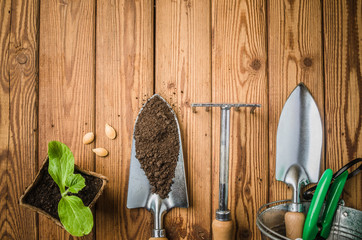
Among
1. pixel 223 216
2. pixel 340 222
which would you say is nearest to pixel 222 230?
pixel 223 216

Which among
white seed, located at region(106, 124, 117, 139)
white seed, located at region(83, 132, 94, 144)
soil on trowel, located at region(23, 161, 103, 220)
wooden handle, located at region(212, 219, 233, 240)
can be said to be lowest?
wooden handle, located at region(212, 219, 233, 240)

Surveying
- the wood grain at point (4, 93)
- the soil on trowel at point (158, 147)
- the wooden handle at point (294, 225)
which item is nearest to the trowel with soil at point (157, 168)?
the soil on trowel at point (158, 147)

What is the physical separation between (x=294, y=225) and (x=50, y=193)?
59cm

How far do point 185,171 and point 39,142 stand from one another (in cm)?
42

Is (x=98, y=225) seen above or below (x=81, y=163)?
below

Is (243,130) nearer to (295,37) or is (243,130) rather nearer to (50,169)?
(295,37)

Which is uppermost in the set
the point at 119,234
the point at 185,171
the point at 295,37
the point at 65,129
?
the point at 295,37

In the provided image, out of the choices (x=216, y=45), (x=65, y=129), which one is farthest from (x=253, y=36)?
(x=65, y=129)

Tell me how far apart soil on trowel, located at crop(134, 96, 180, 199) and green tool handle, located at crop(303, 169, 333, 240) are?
33cm

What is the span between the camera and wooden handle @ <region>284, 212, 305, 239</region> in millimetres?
581

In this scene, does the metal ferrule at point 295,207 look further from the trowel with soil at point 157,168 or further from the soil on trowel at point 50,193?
the soil on trowel at point 50,193

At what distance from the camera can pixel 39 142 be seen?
716 mm

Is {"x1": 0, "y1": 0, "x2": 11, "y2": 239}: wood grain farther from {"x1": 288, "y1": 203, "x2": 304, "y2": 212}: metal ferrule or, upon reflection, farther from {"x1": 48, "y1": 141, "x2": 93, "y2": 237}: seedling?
{"x1": 288, "y1": 203, "x2": 304, "y2": 212}: metal ferrule

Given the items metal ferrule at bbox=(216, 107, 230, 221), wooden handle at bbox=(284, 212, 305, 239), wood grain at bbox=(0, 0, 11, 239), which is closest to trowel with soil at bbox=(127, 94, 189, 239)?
metal ferrule at bbox=(216, 107, 230, 221)
